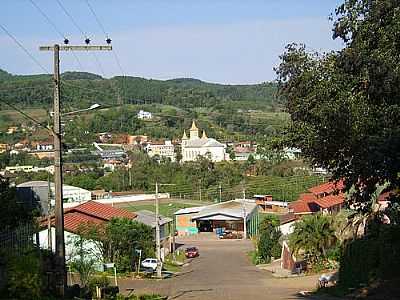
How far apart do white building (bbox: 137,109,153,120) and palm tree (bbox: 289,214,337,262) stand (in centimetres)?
9106

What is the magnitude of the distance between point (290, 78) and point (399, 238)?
792 cm

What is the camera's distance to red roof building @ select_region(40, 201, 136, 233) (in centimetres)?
4328

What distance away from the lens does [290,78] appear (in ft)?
56.9

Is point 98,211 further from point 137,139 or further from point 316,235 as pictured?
point 137,139

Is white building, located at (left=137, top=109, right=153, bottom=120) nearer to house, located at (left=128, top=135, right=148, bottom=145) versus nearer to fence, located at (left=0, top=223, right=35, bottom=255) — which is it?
house, located at (left=128, top=135, right=148, bottom=145)

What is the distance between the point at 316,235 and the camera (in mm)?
39656

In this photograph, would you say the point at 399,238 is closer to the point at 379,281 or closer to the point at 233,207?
the point at 379,281

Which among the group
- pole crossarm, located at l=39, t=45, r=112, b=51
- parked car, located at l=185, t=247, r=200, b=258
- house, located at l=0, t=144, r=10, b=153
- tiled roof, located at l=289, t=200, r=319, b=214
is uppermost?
pole crossarm, located at l=39, t=45, r=112, b=51

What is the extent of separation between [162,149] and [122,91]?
14093 millimetres

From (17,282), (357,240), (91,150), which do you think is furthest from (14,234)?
(91,150)

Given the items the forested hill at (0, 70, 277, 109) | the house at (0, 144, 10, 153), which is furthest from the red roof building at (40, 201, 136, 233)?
the house at (0, 144, 10, 153)

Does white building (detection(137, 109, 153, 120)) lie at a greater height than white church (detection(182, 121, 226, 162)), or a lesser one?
greater

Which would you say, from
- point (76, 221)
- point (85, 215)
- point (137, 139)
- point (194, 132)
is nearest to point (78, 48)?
point (76, 221)

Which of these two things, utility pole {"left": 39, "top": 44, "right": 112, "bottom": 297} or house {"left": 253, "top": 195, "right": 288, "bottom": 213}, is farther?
house {"left": 253, "top": 195, "right": 288, "bottom": 213}
